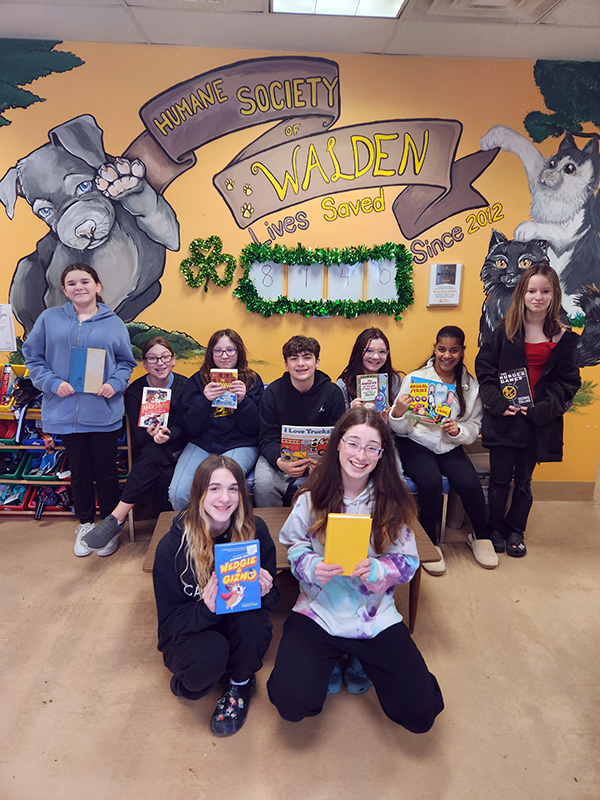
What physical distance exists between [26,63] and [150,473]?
2.87 meters

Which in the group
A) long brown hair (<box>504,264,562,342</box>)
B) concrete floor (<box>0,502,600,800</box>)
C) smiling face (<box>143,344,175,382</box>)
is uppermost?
long brown hair (<box>504,264,562,342</box>)

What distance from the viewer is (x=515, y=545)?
311cm

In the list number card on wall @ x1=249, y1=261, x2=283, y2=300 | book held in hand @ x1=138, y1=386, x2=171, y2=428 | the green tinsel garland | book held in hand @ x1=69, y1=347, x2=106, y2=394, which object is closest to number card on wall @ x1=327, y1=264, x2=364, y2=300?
the green tinsel garland

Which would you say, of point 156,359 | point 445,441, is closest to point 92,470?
point 156,359

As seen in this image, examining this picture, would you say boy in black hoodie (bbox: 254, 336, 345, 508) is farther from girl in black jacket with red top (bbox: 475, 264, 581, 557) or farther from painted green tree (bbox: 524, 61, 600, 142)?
painted green tree (bbox: 524, 61, 600, 142)

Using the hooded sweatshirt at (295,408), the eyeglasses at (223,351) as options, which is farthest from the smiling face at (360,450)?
the eyeglasses at (223,351)

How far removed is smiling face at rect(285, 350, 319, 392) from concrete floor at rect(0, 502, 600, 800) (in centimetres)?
116

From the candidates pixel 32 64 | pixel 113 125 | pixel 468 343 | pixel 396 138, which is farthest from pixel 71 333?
pixel 468 343

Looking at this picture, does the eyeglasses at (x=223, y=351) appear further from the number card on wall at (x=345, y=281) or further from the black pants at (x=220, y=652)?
the black pants at (x=220, y=652)

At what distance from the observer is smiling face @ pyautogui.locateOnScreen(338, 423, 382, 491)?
1.90 metres

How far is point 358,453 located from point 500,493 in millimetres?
1686

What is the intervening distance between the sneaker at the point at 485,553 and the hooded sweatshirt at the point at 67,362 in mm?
2433

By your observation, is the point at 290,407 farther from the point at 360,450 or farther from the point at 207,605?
the point at 207,605

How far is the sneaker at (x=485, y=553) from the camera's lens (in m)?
2.94
